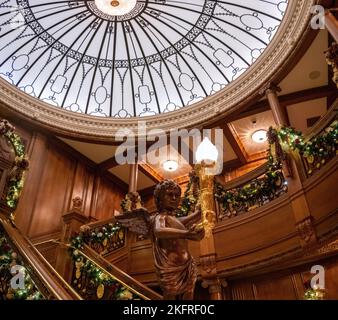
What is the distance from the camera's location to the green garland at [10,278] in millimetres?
3546

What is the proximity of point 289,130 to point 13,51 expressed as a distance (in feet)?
26.6

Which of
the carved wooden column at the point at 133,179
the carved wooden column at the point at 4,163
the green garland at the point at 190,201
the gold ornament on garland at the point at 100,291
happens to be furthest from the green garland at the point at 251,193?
the carved wooden column at the point at 4,163

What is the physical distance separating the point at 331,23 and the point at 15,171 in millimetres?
7563

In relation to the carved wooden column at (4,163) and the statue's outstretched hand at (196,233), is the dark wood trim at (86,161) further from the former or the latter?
the statue's outstretched hand at (196,233)

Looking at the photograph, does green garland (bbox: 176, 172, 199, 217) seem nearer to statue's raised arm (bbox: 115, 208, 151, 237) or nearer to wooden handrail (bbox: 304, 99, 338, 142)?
wooden handrail (bbox: 304, 99, 338, 142)

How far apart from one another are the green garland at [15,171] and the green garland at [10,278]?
2.70 m

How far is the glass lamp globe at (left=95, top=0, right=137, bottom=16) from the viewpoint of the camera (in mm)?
9055

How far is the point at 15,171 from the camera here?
7.62 m

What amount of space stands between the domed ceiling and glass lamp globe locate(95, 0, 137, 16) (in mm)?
28

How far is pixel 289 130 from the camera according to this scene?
7.13 m

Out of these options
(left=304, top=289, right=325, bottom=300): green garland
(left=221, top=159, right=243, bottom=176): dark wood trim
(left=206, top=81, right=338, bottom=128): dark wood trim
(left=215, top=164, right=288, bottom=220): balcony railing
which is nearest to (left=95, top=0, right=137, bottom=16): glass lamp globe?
(left=206, top=81, right=338, bottom=128): dark wood trim

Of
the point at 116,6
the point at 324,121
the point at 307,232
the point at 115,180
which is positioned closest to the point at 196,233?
the point at 307,232
